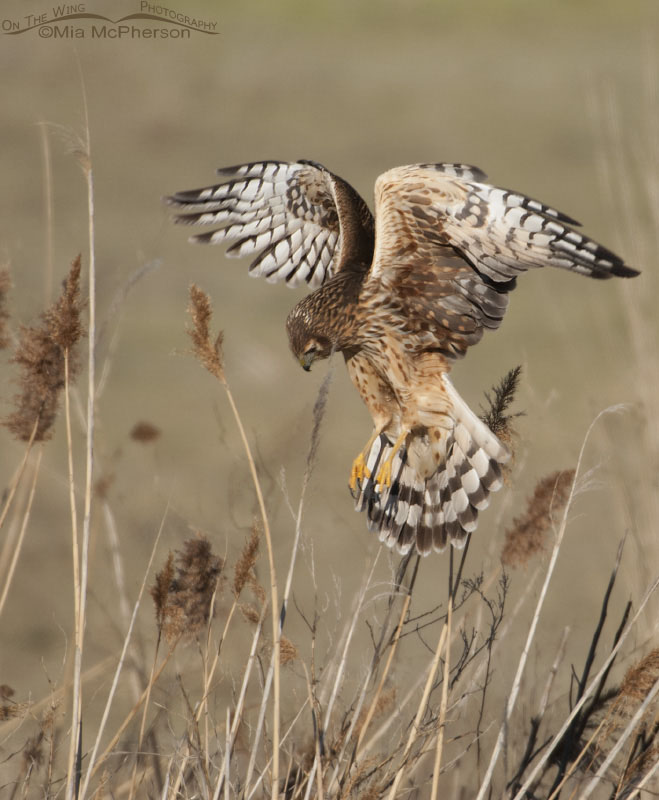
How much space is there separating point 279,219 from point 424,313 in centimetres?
88

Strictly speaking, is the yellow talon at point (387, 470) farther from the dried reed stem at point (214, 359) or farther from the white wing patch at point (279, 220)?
the dried reed stem at point (214, 359)

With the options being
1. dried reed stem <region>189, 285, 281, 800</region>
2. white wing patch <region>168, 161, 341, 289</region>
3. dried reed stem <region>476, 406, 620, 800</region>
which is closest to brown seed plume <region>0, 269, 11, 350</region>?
dried reed stem <region>189, 285, 281, 800</region>

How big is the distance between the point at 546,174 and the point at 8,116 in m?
7.54

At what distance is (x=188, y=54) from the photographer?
17516mm

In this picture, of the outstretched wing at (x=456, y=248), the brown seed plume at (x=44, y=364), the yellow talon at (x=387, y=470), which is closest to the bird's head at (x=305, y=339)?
the outstretched wing at (x=456, y=248)

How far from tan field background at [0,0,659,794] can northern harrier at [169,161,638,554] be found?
0.17 m

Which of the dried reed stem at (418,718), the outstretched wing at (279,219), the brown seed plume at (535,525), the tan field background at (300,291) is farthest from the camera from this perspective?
the tan field background at (300,291)

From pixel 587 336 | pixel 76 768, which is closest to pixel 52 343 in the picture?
pixel 76 768

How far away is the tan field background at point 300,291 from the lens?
11.9ft

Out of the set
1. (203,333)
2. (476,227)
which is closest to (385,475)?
(476,227)

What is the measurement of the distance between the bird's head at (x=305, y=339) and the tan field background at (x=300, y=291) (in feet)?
0.89

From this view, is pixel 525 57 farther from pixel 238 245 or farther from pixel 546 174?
pixel 238 245

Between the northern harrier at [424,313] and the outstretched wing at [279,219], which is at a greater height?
the outstretched wing at [279,219]

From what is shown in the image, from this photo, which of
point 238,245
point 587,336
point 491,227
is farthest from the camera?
point 587,336
